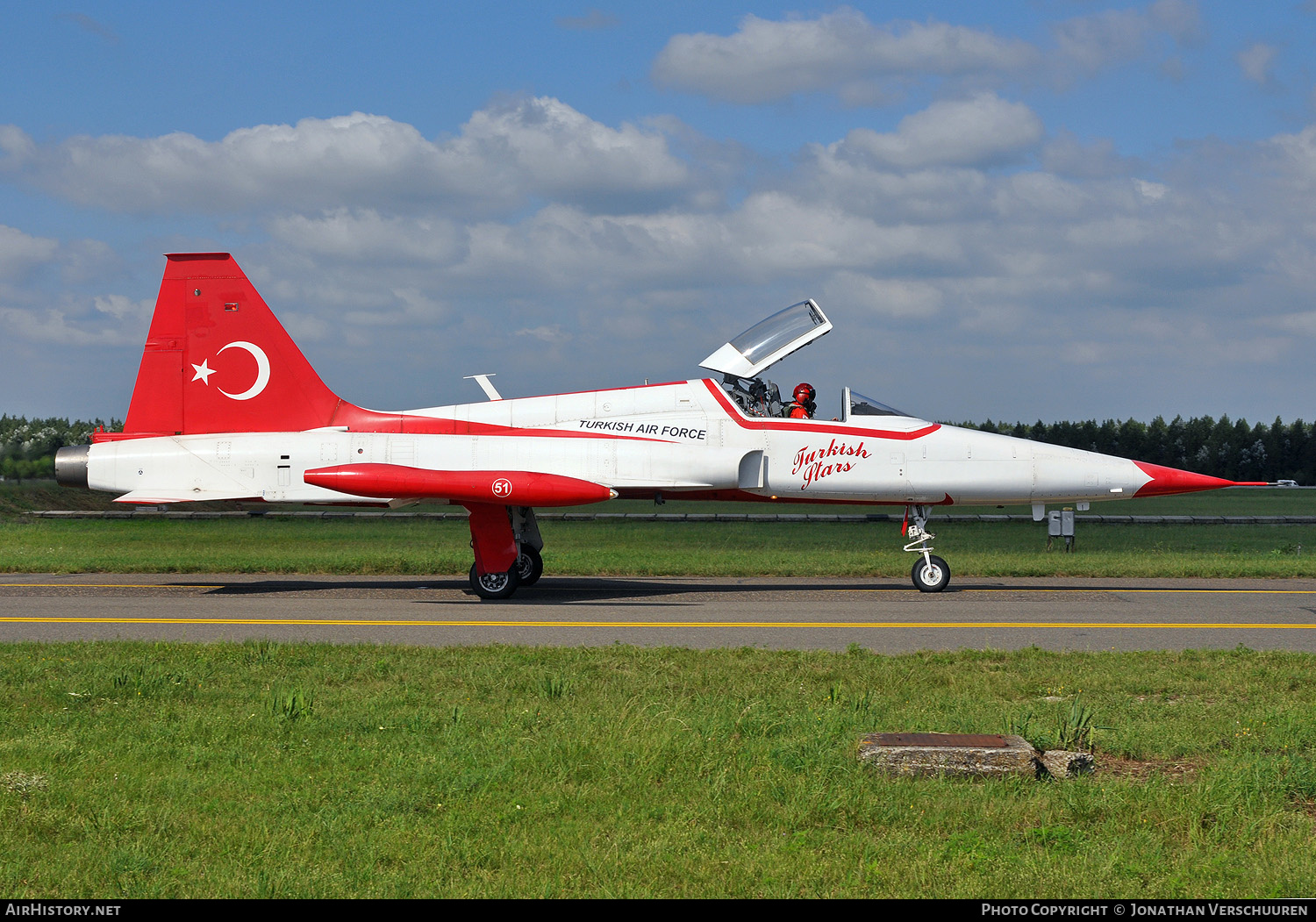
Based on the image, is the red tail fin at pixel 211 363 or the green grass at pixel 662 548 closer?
the red tail fin at pixel 211 363

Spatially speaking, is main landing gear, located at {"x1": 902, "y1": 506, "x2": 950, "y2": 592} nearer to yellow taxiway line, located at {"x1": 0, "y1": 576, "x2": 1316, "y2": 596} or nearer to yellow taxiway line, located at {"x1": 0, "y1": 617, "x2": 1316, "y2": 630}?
yellow taxiway line, located at {"x1": 0, "y1": 576, "x2": 1316, "y2": 596}

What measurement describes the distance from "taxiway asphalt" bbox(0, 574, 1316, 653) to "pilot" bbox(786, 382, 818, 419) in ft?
8.72

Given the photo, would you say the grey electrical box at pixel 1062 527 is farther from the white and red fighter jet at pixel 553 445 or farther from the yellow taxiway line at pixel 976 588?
the white and red fighter jet at pixel 553 445

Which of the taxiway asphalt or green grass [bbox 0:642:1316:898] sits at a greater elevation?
the taxiway asphalt

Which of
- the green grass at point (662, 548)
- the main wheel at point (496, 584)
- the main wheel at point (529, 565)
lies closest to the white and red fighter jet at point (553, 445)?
the main wheel at point (496, 584)

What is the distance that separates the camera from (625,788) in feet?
18.6

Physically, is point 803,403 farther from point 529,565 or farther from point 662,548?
point 662,548

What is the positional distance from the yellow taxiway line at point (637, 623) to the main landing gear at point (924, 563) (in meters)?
3.14

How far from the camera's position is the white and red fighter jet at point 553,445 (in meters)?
15.4

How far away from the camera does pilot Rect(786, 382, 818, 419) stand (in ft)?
52.6

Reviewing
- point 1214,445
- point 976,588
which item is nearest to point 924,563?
point 976,588

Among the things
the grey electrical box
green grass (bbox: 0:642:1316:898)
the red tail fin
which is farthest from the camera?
the grey electrical box

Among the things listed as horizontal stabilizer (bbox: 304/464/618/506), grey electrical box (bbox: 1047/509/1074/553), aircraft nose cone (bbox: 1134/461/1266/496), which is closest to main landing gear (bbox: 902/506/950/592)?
aircraft nose cone (bbox: 1134/461/1266/496)

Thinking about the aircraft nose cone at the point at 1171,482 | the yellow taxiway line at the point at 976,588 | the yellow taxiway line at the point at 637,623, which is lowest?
the yellow taxiway line at the point at 637,623
